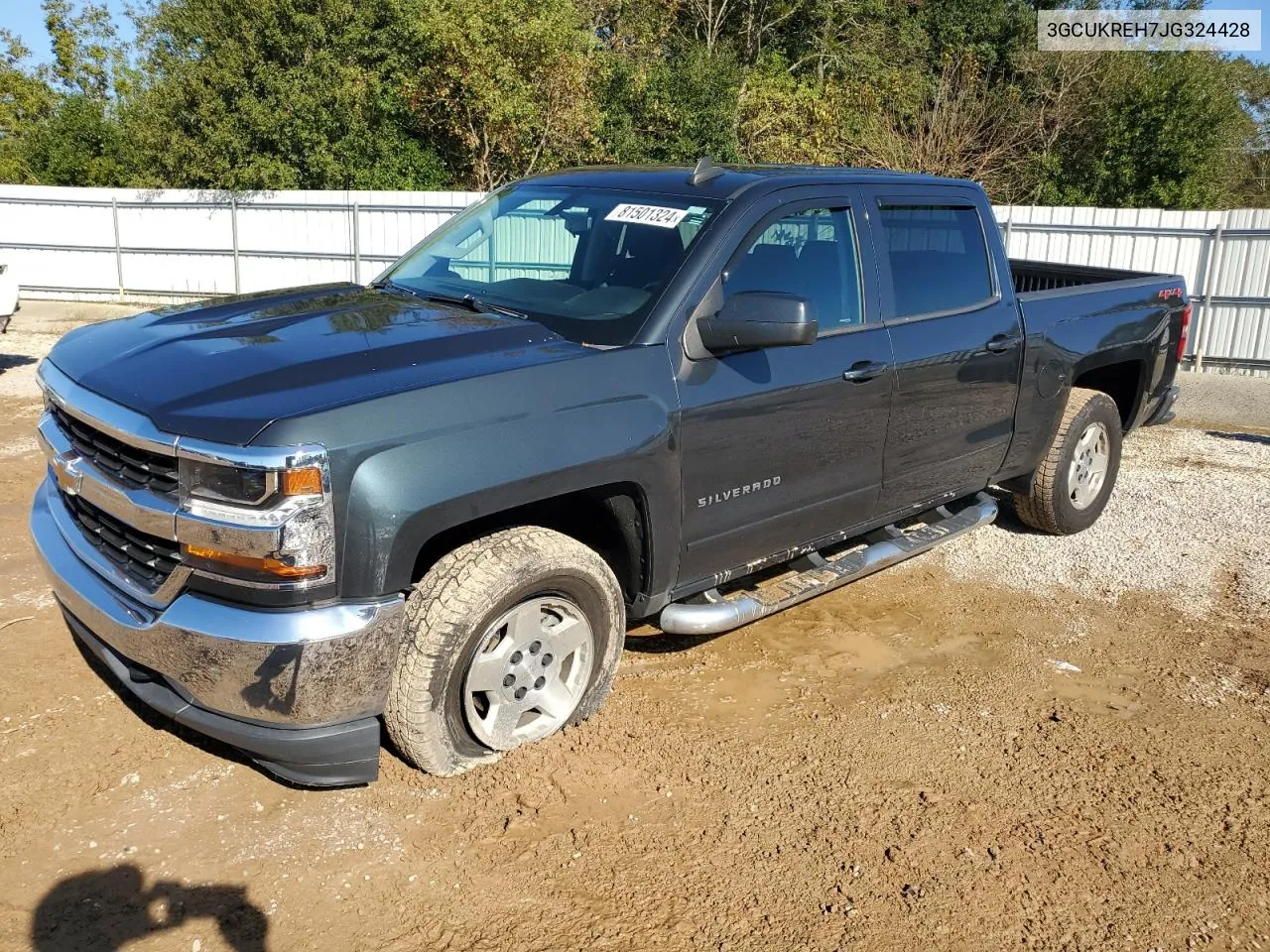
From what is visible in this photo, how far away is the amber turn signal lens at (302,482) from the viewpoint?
9.16 ft

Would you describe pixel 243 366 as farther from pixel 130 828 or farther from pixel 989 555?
pixel 989 555

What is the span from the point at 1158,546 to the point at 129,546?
5.47 metres

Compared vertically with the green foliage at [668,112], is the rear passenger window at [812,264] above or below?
below

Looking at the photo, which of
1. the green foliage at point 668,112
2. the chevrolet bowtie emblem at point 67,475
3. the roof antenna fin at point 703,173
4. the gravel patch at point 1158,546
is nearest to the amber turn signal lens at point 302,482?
the chevrolet bowtie emblem at point 67,475

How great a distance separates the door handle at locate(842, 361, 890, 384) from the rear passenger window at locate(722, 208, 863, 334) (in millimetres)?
178

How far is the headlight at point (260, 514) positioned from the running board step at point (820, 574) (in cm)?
147

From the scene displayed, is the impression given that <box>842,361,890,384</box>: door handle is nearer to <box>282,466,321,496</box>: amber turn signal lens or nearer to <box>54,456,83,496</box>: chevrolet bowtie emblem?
<box>282,466,321,496</box>: amber turn signal lens

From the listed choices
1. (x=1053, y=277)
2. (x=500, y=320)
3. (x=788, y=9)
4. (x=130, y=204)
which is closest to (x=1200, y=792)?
(x=500, y=320)

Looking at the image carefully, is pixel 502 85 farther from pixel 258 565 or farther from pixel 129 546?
pixel 258 565

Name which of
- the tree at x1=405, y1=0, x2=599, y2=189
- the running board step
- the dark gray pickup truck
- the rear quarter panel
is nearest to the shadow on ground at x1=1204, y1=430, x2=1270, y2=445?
the rear quarter panel

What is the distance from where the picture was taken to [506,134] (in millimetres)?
20719

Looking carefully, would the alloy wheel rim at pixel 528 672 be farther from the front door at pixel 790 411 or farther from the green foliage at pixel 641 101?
the green foliage at pixel 641 101

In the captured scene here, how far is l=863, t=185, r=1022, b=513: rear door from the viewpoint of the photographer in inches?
179

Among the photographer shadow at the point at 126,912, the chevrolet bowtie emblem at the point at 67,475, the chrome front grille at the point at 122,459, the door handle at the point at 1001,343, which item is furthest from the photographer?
the door handle at the point at 1001,343
